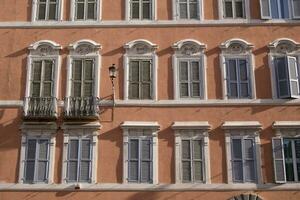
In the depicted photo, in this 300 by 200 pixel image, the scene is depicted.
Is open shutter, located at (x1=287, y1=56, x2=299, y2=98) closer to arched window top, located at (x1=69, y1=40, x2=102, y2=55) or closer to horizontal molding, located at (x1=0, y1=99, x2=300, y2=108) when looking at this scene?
horizontal molding, located at (x1=0, y1=99, x2=300, y2=108)

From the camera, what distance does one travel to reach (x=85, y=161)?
2014cm

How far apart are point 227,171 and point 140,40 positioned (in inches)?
242

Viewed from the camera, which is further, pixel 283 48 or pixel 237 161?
pixel 283 48

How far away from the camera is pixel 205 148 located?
2023 cm

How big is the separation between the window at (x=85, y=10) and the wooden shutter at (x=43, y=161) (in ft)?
17.6

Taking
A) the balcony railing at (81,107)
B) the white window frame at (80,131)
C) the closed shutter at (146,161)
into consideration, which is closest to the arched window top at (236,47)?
the closed shutter at (146,161)

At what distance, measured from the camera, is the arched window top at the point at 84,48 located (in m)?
21.6

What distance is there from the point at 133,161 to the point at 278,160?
210 inches

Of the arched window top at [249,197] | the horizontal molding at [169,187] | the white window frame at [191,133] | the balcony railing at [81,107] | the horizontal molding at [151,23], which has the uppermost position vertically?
the horizontal molding at [151,23]

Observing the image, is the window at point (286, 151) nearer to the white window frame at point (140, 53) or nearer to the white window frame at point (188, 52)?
the white window frame at point (188, 52)

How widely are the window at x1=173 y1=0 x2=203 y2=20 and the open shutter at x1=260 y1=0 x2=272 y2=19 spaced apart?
2470 mm

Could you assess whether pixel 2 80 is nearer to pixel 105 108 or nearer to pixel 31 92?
pixel 31 92

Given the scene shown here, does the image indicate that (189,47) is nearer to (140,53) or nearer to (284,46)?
(140,53)

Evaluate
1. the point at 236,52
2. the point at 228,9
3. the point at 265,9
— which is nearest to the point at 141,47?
the point at 236,52
